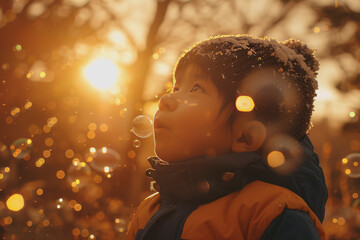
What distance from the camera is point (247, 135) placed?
1.68 m

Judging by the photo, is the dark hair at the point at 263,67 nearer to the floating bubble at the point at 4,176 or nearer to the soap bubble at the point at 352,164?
the soap bubble at the point at 352,164

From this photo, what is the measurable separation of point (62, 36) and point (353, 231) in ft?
20.8

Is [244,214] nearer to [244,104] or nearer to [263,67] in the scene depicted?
[244,104]

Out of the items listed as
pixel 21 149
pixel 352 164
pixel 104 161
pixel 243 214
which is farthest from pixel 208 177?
pixel 21 149

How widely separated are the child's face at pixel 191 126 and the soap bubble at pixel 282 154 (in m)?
0.20

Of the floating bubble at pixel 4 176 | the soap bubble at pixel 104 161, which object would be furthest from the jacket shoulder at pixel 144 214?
the floating bubble at pixel 4 176

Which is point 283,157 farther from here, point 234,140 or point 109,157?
point 109,157

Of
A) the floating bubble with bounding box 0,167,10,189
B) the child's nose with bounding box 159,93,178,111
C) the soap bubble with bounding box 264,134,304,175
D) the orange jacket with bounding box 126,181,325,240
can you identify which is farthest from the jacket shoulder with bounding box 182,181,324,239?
the floating bubble with bounding box 0,167,10,189

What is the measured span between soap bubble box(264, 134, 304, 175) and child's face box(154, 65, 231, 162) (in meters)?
0.20

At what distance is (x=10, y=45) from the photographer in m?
5.25

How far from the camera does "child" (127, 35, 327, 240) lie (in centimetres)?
150

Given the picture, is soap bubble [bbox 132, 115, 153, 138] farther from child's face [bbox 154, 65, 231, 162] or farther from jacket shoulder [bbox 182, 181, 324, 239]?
jacket shoulder [bbox 182, 181, 324, 239]

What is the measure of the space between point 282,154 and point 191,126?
1.51ft

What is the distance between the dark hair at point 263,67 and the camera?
1704 millimetres
